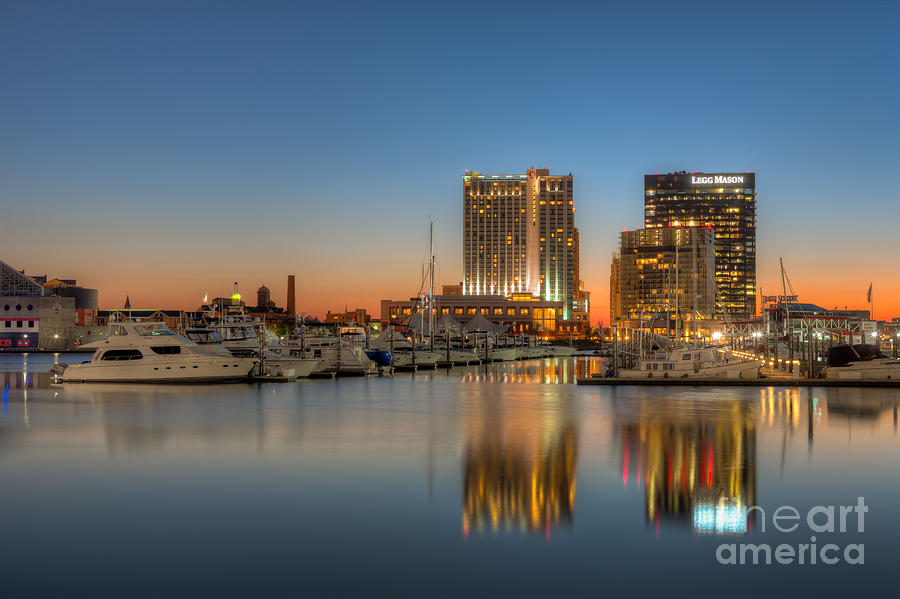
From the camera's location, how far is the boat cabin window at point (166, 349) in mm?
60469

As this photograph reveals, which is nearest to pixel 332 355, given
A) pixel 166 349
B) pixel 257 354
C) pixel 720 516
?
pixel 257 354

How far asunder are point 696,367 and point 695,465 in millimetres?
36061

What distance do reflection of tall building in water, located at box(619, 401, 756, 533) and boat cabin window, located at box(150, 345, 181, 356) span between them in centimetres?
3721

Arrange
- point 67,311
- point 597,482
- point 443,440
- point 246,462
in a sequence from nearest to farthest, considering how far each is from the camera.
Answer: point 597,482, point 246,462, point 443,440, point 67,311

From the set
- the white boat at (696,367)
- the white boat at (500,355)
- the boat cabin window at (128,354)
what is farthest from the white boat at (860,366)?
the white boat at (500,355)

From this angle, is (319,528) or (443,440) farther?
(443,440)

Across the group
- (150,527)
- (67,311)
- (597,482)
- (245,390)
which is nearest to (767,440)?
(597,482)

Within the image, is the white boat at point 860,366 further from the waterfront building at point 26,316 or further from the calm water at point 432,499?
the waterfront building at point 26,316

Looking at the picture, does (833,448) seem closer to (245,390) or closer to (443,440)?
(443,440)

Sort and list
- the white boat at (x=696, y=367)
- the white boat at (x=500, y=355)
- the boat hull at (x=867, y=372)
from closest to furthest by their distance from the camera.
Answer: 1. the boat hull at (x=867, y=372)
2. the white boat at (x=696, y=367)
3. the white boat at (x=500, y=355)

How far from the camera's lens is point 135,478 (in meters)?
24.5

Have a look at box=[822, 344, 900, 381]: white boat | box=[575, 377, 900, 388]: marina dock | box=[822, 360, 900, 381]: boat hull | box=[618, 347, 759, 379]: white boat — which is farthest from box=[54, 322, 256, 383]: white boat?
box=[822, 344, 900, 381]: white boat

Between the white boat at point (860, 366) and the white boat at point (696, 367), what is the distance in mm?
5809

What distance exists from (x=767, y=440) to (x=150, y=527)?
24324 millimetres
